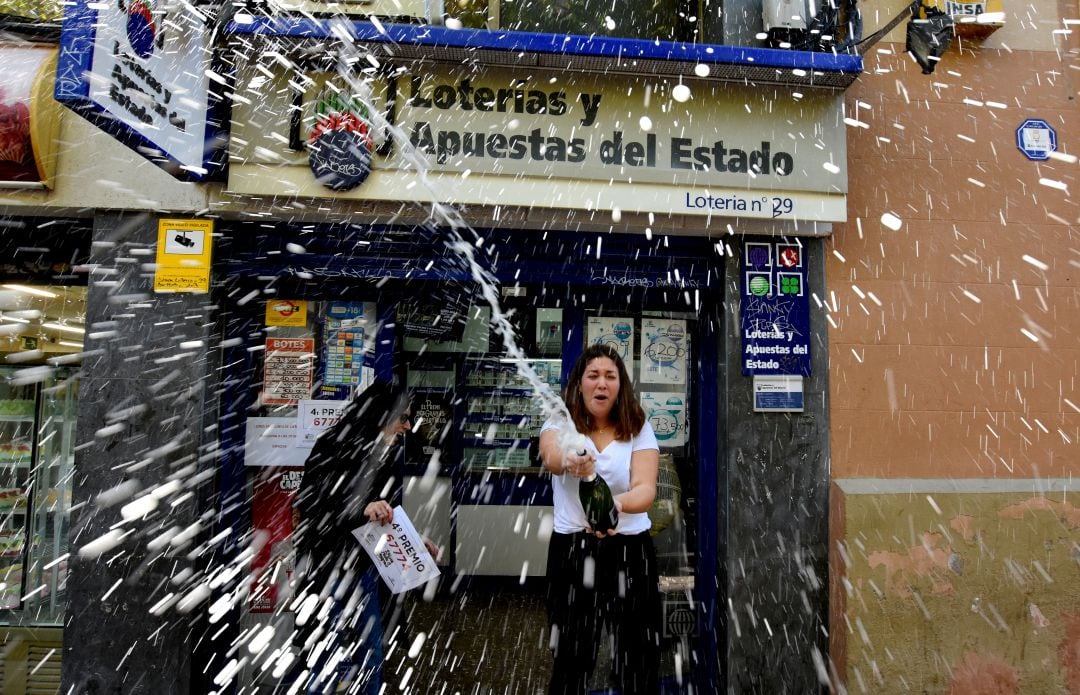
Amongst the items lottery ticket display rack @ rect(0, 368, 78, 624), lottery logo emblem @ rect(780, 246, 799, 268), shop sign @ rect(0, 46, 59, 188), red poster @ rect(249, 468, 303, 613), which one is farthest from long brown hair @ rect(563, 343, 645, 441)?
lottery ticket display rack @ rect(0, 368, 78, 624)

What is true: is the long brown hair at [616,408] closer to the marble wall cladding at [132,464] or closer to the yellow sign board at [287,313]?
the yellow sign board at [287,313]

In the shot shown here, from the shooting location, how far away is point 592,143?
414 centimetres

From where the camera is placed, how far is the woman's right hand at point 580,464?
2684mm

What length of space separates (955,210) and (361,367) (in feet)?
14.5

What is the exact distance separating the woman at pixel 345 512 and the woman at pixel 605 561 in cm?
93

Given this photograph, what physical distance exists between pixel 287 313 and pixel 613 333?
94.3 inches

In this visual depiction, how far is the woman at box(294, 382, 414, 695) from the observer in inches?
123

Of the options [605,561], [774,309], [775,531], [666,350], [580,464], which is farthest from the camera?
[666,350]

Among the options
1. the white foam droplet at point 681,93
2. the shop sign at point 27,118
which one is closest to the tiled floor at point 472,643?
the shop sign at point 27,118

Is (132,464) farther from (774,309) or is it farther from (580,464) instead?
(774,309)

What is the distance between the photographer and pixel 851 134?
438 centimetres

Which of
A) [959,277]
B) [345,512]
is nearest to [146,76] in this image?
[345,512]

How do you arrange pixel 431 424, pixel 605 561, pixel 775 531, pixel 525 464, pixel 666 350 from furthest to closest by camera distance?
1. pixel 431 424
2. pixel 525 464
3. pixel 666 350
4. pixel 775 531
5. pixel 605 561

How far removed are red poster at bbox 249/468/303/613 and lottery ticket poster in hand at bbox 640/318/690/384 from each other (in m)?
2.67
